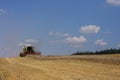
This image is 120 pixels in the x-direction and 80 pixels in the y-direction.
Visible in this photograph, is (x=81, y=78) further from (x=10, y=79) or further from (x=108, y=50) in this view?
(x=108, y=50)

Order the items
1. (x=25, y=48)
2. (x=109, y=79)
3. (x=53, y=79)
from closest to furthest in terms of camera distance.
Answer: (x=109, y=79) < (x=53, y=79) < (x=25, y=48)

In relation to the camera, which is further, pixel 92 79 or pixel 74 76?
pixel 74 76

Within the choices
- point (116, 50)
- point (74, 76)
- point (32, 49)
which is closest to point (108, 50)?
point (116, 50)

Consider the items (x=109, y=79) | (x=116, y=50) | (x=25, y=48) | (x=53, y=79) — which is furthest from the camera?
(x=25, y=48)

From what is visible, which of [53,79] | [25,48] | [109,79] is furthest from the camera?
[25,48]

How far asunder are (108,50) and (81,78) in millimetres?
47007

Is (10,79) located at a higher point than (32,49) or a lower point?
lower

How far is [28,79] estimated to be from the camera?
23297 millimetres

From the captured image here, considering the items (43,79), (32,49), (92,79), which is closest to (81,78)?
(92,79)

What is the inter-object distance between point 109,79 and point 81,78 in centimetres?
202

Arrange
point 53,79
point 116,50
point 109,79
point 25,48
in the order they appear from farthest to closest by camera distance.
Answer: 1. point 25,48
2. point 116,50
3. point 53,79
4. point 109,79

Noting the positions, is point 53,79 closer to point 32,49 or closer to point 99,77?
point 99,77

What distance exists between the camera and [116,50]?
213ft

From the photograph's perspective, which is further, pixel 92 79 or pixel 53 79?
pixel 53 79
